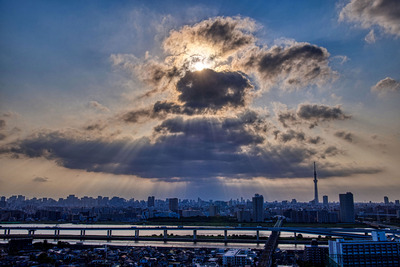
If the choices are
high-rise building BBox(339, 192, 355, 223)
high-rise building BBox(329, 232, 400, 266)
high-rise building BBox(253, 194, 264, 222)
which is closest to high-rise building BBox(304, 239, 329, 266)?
high-rise building BBox(329, 232, 400, 266)

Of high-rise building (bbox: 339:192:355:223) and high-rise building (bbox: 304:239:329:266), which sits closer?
high-rise building (bbox: 304:239:329:266)

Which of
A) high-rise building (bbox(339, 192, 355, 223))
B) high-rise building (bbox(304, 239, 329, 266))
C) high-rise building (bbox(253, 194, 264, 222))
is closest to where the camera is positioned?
high-rise building (bbox(304, 239, 329, 266))

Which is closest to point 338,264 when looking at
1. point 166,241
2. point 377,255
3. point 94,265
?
point 377,255

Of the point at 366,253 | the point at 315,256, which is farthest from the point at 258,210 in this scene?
the point at 366,253

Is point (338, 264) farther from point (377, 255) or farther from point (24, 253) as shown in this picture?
point (24, 253)

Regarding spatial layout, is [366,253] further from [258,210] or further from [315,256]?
[258,210]

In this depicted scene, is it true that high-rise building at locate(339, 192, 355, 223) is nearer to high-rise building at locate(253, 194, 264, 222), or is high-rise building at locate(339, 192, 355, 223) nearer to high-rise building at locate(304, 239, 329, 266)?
high-rise building at locate(253, 194, 264, 222)
